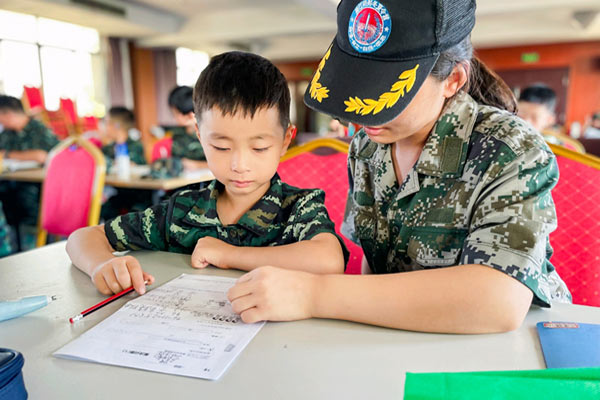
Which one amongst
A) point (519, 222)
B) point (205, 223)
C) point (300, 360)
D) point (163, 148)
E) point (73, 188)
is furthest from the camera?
point (163, 148)

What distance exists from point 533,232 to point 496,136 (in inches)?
8.1

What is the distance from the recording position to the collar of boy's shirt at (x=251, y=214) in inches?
40.8

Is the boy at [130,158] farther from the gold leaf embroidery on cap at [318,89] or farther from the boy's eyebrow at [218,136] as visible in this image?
the gold leaf embroidery on cap at [318,89]

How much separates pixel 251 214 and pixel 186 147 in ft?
10.3

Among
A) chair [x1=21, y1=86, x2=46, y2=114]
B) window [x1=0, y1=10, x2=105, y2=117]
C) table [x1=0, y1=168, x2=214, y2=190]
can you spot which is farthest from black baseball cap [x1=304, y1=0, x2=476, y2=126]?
window [x1=0, y1=10, x2=105, y2=117]

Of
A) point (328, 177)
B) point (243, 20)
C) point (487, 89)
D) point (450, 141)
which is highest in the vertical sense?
point (243, 20)

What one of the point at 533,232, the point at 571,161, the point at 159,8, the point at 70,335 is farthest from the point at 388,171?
the point at 159,8

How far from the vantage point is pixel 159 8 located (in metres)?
9.00

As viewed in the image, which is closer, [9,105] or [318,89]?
[318,89]

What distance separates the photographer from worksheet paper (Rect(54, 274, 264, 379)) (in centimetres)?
56

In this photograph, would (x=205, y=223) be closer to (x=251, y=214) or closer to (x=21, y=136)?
(x=251, y=214)

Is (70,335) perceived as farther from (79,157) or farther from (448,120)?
(79,157)

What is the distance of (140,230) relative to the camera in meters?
1.05

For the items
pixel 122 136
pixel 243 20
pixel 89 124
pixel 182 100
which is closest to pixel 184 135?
pixel 182 100
